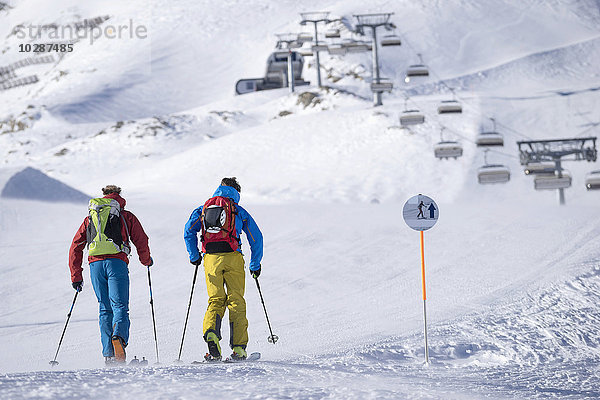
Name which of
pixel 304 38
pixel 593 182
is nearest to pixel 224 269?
pixel 593 182

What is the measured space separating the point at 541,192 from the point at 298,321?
22.4 meters

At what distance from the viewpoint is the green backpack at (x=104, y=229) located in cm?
688

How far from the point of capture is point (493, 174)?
1067 inches

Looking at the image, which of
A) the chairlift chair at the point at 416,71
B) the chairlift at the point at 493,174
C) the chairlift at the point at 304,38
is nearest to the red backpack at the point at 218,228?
the chairlift at the point at 493,174

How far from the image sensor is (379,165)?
32094mm

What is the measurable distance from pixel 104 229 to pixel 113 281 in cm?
49

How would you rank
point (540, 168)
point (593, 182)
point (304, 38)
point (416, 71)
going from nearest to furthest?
point (593, 182)
point (540, 168)
point (416, 71)
point (304, 38)

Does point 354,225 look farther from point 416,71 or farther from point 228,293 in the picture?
point 416,71

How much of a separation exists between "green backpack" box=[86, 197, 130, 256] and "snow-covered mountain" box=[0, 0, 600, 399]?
133 cm

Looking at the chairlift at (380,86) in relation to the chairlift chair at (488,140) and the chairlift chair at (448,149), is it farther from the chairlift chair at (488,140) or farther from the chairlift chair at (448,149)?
the chairlift chair at (488,140)

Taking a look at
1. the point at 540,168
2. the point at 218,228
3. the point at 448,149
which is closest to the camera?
the point at 218,228

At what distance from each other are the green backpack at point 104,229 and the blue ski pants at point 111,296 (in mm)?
112

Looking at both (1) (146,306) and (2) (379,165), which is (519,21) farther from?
(1) (146,306)

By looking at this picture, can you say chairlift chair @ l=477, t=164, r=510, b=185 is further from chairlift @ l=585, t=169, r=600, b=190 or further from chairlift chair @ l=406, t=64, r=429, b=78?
chairlift chair @ l=406, t=64, r=429, b=78
